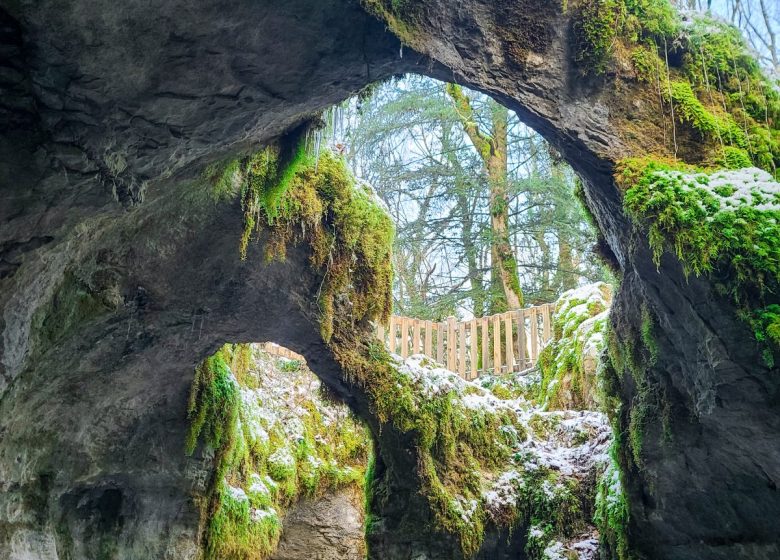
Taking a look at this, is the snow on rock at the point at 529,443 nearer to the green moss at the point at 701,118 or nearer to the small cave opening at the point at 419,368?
the small cave opening at the point at 419,368

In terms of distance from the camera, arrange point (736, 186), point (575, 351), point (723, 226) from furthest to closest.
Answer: point (575, 351) < point (736, 186) < point (723, 226)

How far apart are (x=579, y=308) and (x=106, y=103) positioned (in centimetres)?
751

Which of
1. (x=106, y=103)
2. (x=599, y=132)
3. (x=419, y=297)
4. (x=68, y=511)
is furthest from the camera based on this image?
(x=419, y=297)

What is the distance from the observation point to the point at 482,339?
11.1 m

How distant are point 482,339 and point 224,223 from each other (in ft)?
21.7

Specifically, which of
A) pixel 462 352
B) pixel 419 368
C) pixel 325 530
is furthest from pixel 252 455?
pixel 462 352

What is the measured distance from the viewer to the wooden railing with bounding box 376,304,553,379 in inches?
418

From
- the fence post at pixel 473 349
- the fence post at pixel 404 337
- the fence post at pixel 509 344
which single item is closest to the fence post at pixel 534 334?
the fence post at pixel 509 344

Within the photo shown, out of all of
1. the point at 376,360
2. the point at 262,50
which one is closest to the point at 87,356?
the point at 376,360

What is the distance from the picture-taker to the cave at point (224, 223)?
3.23 meters

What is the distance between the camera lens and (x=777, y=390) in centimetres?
337

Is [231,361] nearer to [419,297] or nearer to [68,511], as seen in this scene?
[68,511]

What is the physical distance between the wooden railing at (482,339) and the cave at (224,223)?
192 inches

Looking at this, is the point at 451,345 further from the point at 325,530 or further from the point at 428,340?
the point at 325,530
